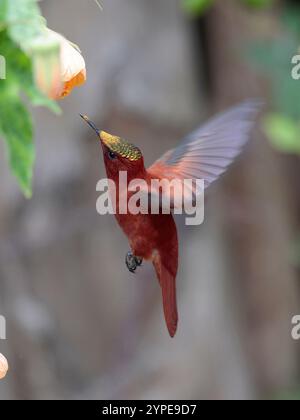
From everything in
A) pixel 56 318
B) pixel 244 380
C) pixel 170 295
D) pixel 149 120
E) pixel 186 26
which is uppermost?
pixel 186 26

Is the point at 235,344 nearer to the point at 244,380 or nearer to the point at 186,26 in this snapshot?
the point at 244,380

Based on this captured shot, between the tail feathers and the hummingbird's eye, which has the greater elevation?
the hummingbird's eye

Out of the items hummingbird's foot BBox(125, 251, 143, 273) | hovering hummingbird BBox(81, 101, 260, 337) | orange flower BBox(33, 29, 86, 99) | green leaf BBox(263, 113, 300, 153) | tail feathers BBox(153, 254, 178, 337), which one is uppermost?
green leaf BBox(263, 113, 300, 153)

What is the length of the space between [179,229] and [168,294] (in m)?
1.68

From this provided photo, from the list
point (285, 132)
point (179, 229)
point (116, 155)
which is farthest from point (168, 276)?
point (179, 229)

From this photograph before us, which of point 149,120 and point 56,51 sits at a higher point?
point 149,120

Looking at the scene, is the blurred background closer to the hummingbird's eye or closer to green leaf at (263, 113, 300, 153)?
green leaf at (263, 113, 300, 153)

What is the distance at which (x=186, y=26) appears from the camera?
8.43ft

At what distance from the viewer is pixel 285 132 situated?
2090 mm

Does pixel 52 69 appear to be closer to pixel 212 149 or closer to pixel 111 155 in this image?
pixel 111 155

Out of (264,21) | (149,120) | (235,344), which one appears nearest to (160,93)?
(149,120)

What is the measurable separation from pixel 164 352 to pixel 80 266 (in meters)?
0.38

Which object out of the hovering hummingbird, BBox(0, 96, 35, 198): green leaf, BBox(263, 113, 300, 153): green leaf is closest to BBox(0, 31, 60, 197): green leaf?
BBox(0, 96, 35, 198): green leaf

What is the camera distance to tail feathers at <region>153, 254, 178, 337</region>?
613 mm
